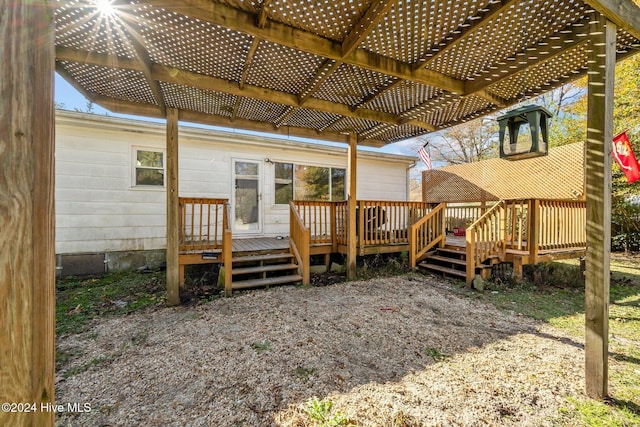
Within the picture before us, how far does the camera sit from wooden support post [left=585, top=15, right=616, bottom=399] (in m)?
2.02

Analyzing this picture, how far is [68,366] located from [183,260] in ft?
7.26

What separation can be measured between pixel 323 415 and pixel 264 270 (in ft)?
11.0

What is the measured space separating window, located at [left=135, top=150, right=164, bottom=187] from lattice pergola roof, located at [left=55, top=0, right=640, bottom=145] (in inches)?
102

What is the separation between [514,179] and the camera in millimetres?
9602

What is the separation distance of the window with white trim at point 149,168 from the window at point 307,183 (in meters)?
2.88

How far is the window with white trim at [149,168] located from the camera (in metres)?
6.34

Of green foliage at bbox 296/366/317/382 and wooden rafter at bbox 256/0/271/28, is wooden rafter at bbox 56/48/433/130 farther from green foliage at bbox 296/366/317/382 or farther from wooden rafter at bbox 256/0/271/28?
green foliage at bbox 296/366/317/382

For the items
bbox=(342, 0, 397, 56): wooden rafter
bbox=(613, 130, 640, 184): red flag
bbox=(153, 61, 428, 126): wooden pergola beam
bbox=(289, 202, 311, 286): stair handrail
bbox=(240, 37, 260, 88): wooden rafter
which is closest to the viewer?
bbox=(342, 0, 397, 56): wooden rafter

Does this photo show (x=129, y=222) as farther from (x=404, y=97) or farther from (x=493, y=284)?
(x=493, y=284)

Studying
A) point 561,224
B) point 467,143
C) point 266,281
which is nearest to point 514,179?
point 561,224

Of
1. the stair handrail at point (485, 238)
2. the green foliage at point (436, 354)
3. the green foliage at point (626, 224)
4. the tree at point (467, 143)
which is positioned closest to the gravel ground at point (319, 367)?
the green foliage at point (436, 354)

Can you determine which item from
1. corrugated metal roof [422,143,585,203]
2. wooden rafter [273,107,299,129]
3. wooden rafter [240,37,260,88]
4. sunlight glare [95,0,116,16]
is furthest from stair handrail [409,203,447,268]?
sunlight glare [95,0,116,16]

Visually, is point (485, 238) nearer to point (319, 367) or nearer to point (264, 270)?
point (264, 270)

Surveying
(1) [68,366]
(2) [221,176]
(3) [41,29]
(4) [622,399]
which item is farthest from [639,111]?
(1) [68,366]
